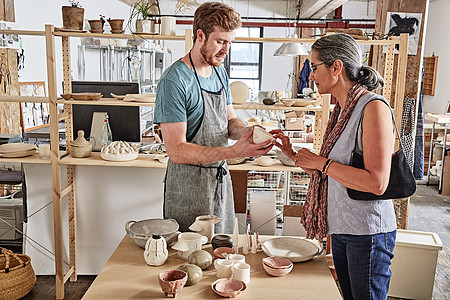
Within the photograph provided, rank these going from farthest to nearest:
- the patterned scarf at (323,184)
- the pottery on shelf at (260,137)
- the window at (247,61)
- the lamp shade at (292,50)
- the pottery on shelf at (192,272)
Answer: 1. the window at (247,61)
2. the lamp shade at (292,50)
3. the pottery on shelf at (260,137)
4. the patterned scarf at (323,184)
5. the pottery on shelf at (192,272)

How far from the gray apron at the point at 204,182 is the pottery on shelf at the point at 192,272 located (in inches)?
18.4

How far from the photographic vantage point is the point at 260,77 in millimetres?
11281

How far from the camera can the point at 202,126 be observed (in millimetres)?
2119

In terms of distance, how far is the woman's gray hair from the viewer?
6.11 feet

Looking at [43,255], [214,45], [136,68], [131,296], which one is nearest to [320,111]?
[214,45]

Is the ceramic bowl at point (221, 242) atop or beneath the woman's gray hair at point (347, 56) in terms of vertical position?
beneath

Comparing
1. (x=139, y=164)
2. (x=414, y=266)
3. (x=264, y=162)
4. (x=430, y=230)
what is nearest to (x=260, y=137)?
(x=264, y=162)

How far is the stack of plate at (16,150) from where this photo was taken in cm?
322

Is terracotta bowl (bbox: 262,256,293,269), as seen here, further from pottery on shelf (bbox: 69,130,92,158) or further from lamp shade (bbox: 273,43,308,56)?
lamp shade (bbox: 273,43,308,56)

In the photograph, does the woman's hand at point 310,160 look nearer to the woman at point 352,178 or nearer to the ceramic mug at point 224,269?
the woman at point 352,178

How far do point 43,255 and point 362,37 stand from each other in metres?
2.82

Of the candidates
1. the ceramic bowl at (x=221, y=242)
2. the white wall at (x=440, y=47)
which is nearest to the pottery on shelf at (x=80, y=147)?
the ceramic bowl at (x=221, y=242)

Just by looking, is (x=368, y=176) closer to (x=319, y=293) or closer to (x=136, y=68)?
(x=319, y=293)

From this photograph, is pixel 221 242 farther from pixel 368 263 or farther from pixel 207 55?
pixel 207 55
